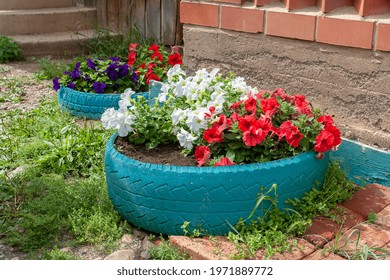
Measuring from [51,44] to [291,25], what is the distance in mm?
4717

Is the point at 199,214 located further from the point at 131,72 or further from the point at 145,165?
the point at 131,72

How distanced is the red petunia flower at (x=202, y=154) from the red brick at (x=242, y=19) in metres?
1.10

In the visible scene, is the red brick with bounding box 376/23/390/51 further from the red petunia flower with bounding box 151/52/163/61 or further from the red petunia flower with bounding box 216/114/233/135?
the red petunia flower with bounding box 151/52/163/61

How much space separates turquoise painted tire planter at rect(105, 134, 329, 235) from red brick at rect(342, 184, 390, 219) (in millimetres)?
374

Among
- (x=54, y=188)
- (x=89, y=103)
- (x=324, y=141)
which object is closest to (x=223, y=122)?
(x=324, y=141)

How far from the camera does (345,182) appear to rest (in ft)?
11.3

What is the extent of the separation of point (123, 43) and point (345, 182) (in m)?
4.34

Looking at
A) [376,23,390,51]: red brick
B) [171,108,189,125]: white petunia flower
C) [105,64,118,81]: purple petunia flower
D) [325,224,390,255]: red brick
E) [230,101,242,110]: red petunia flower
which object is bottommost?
[325,224,390,255]: red brick

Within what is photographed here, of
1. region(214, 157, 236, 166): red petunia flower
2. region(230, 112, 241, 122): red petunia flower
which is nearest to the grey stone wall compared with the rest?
region(230, 112, 241, 122): red petunia flower

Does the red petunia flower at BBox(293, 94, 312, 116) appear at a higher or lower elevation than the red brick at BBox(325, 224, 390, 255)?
higher

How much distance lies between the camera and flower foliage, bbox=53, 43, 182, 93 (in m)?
5.07

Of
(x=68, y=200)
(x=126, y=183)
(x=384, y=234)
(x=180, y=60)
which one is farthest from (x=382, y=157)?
(x=180, y=60)
